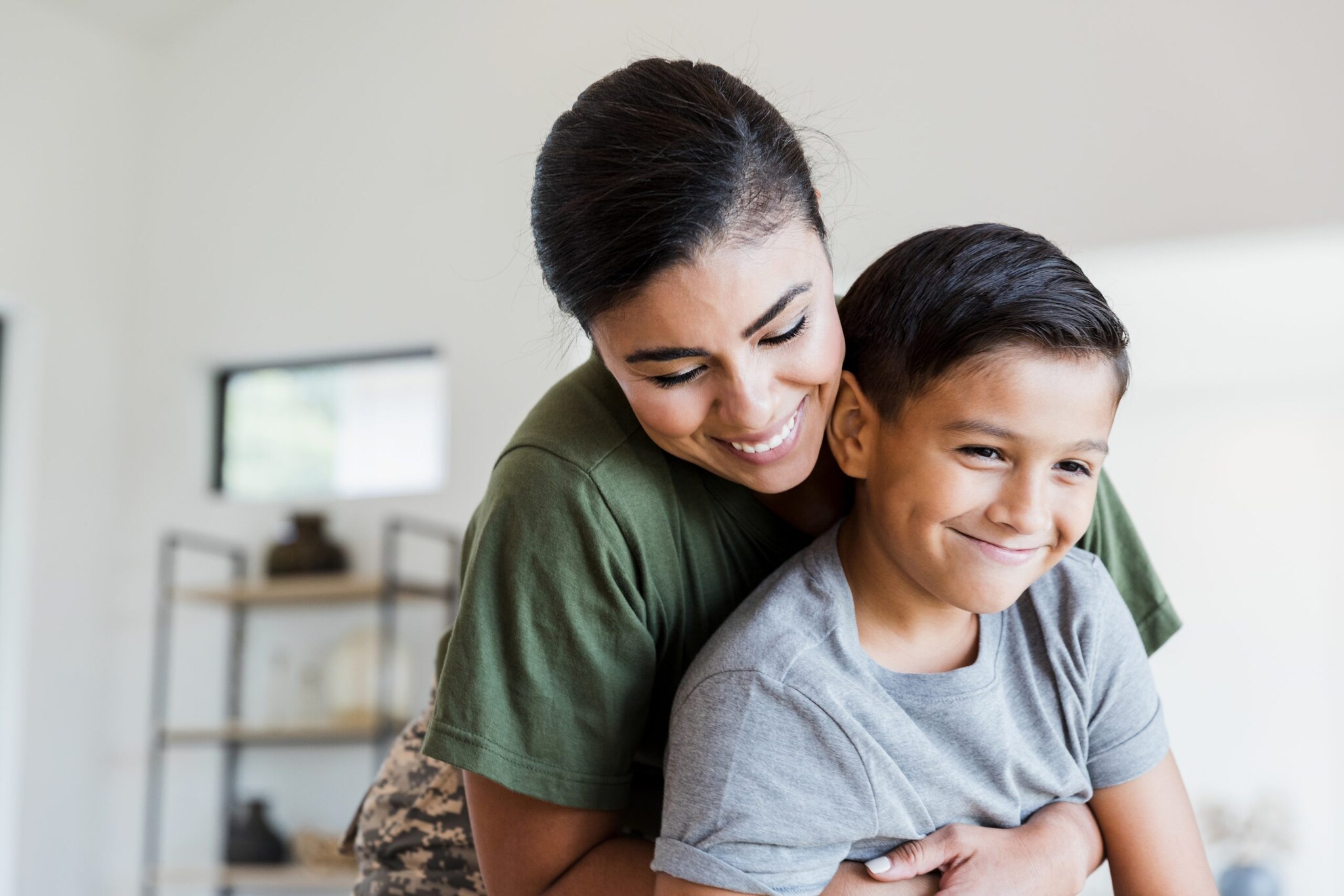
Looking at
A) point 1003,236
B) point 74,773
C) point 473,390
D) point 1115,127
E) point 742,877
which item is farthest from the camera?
point 74,773

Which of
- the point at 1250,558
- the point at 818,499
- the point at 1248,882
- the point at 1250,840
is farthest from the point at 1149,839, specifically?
the point at 1250,558

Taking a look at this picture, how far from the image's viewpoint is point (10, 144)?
475cm

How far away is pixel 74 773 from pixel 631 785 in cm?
409

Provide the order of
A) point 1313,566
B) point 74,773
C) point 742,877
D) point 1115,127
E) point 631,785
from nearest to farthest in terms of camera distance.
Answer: point 742,877 < point 631,785 < point 1115,127 < point 74,773 < point 1313,566

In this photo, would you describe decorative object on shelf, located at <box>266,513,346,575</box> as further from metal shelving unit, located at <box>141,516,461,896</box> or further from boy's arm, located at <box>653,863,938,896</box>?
boy's arm, located at <box>653,863,938,896</box>

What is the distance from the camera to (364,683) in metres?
4.41

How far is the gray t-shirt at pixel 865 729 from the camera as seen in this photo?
112 cm

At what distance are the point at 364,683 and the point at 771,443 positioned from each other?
3.50m

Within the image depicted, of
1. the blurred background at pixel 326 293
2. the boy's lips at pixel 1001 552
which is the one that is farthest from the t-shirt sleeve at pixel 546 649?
the blurred background at pixel 326 293

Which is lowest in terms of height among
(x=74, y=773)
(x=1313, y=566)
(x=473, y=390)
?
(x=74, y=773)

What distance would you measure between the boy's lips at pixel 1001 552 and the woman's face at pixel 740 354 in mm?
167

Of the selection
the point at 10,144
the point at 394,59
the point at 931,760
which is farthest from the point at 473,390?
the point at 931,760

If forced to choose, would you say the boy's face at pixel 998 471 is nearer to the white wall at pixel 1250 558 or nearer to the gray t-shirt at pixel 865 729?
the gray t-shirt at pixel 865 729

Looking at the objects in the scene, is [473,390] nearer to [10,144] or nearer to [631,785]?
[10,144]
